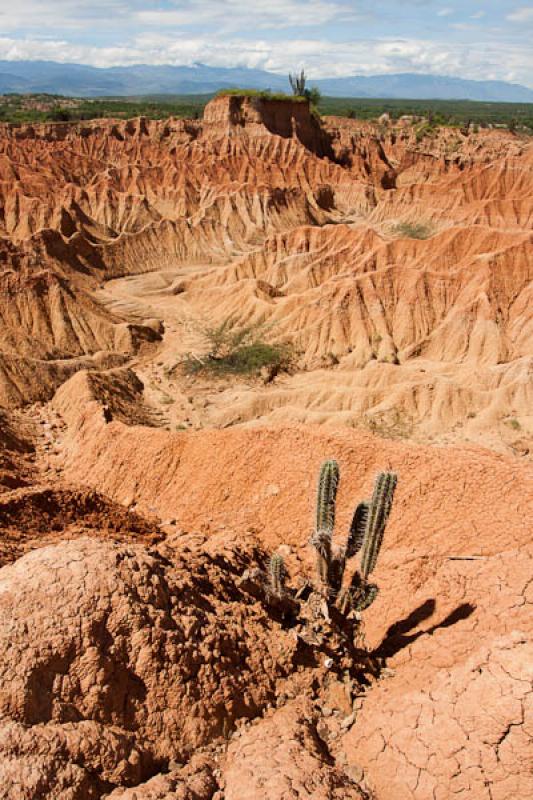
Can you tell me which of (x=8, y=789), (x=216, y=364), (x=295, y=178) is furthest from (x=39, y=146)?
(x=8, y=789)

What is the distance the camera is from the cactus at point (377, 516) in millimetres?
10344

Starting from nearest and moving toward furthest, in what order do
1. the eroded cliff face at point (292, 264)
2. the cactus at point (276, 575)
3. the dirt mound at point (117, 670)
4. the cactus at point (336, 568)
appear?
the dirt mound at point (117, 670), the cactus at point (276, 575), the cactus at point (336, 568), the eroded cliff face at point (292, 264)

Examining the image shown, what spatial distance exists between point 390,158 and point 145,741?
10877 centimetres

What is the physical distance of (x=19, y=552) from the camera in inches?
454

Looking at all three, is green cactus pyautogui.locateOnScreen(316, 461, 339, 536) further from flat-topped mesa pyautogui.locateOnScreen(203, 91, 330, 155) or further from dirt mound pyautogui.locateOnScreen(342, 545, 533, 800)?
flat-topped mesa pyautogui.locateOnScreen(203, 91, 330, 155)

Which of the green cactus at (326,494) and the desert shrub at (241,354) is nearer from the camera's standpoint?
the green cactus at (326,494)

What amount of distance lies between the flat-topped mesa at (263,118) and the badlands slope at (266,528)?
51715 millimetres

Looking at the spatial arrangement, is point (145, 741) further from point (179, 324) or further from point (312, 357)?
point (179, 324)

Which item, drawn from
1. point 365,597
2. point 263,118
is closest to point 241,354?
point 365,597

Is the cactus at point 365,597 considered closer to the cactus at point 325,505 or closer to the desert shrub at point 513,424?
the cactus at point 325,505

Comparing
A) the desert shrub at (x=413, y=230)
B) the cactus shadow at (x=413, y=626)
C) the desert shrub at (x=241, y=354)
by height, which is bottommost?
the desert shrub at (x=241, y=354)

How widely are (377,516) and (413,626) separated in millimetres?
2876

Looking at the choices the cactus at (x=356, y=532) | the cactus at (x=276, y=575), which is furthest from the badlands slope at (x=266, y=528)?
the cactus at (x=356, y=532)

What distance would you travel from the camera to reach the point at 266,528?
16031 mm
